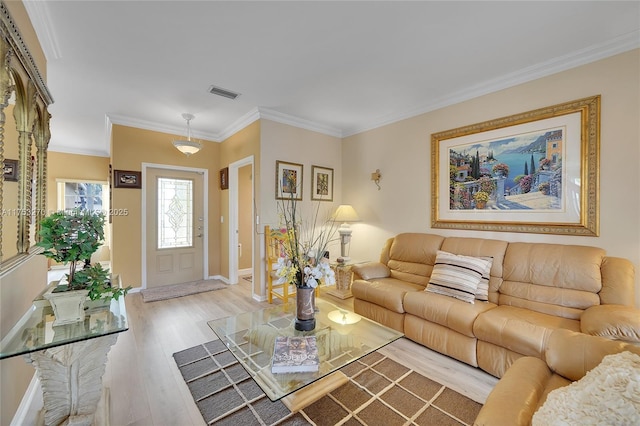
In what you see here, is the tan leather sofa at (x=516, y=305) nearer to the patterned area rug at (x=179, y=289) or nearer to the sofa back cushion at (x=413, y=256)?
the sofa back cushion at (x=413, y=256)

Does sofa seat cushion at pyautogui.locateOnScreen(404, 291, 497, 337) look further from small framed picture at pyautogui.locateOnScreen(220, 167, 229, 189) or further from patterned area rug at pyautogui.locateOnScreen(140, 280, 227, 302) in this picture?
small framed picture at pyautogui.locateOnScreen(220, 167, 229, 189)

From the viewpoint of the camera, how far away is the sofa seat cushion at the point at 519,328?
1.86 metres

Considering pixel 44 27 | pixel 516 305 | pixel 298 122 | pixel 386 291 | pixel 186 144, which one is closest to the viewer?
pixel 44 27

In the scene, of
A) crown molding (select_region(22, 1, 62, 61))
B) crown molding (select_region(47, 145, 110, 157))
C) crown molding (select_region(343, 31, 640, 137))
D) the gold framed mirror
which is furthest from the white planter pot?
crown molding (select_region(47, 145, 110, 157))

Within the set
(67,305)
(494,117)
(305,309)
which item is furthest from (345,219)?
(67,305)

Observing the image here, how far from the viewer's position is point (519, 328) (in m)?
1.94

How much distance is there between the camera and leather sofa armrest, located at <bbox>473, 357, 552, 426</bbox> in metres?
1.03

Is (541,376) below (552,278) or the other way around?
below

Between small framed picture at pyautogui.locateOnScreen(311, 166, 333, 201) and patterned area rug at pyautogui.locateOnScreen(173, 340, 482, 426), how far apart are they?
2700 millimetres

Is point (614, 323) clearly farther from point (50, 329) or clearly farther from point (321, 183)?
point (321, 183)

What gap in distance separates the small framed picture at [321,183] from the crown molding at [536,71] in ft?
4.52

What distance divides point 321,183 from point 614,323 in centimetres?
353

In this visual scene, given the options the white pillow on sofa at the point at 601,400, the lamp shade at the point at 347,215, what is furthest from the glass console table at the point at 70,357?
the lamp shade at the point at 347,215

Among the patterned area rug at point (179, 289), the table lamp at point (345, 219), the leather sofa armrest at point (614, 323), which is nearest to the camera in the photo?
the leather sofa armrest at point (614, 323)
